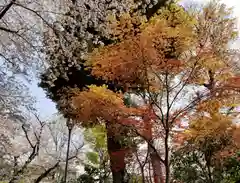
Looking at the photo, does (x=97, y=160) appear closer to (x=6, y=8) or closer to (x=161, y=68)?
(x=161, y=68)

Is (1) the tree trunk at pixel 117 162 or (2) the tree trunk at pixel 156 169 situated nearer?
(2) the tree trunk at pixel 156 169

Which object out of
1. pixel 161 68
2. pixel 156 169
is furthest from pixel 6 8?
pixel 156 169

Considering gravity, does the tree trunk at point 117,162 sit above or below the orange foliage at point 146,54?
below

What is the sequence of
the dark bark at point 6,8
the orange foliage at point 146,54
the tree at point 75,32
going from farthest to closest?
the orange foliage at point 146,54 → the tree at point 75,32 → the dark bark at point 6,8

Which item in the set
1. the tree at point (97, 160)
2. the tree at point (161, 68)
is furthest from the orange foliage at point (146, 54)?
the tree at point (97, 160)

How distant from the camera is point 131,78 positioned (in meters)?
7.70

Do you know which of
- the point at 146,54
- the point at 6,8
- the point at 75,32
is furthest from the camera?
the point at 146,54

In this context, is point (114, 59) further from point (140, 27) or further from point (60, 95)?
point (60, 95)

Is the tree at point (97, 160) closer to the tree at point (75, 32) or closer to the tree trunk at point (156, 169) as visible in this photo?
the tree trunk at point (156, 169)

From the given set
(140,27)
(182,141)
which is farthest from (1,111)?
(182,141)

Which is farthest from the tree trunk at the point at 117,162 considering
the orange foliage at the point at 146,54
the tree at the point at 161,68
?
the orange foliage at the point at 146,54

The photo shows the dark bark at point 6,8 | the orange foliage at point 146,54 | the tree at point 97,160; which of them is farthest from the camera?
the tree at point 97,160

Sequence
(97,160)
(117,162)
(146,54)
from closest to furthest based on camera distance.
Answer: (146,54) → (117,162) → (97,160)

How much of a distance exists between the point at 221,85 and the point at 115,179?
5098mm
